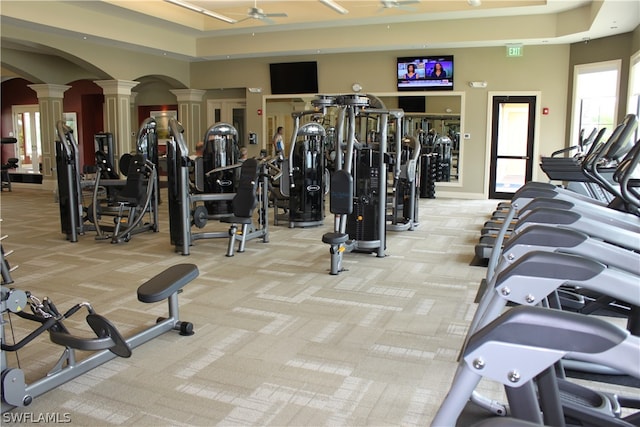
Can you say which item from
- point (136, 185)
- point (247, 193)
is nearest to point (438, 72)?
point (247, 193)

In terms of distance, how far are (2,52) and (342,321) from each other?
11.5m

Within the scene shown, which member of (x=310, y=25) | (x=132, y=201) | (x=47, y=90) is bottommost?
(x=132, y=201)

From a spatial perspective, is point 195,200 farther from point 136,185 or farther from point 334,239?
point 334,239

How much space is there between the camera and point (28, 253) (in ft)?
20.2

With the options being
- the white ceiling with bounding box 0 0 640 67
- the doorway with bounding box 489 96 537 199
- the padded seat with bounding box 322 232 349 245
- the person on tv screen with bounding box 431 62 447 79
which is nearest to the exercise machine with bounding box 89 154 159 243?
the padded seat with bounding box 322 232 349 245

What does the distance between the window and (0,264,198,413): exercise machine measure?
28.8ft

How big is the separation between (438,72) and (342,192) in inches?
280

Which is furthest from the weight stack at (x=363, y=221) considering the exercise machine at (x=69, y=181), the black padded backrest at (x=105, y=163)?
the black padded backrest at (x=105, y=163)

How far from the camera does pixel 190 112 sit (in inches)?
546

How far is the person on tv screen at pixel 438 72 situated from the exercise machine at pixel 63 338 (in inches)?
367

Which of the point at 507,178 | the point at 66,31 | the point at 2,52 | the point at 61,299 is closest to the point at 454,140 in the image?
the point at 507,178

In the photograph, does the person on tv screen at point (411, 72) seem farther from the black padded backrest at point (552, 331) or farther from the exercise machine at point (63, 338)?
the black padded backrest at point (552, 331)

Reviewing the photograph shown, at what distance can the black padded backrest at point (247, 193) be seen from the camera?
6270 millimetres

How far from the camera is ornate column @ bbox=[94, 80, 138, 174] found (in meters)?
11.7
